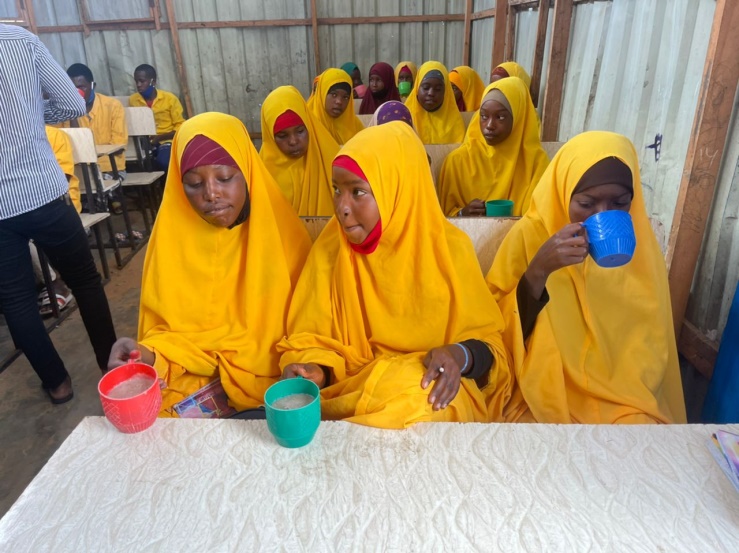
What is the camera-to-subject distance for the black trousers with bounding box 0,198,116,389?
2.32 metres

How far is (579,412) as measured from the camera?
1627 mm

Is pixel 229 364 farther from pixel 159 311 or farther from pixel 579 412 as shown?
pixel 579 412

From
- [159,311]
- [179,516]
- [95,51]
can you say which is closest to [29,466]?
[159,311]

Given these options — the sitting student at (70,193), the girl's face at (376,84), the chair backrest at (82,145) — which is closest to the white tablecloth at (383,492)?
the sitting student at (70,193)

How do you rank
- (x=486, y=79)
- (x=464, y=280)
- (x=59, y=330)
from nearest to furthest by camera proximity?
(x=464, y=280)
(x=59, y=330)
(x=486, y=79)

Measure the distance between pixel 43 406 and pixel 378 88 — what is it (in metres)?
5.29

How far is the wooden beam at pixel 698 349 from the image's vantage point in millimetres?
1979

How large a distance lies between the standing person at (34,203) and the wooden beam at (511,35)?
418cm

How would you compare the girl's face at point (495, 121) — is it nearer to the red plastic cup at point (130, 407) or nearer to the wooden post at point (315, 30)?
the red plastic cup at point (130, 407)

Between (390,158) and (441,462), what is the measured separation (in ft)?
3.04

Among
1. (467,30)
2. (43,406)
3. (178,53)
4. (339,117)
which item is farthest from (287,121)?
(178,53)

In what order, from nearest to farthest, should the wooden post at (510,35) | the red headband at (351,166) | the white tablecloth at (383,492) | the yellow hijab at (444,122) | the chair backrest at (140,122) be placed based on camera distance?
1. the white tablecloth at (383,492)
2. the red headband at (351,166)
3. the yellow hijab at (444,122)
4. the wooden post at (510,35)
5. the chair backrest at (140,122)

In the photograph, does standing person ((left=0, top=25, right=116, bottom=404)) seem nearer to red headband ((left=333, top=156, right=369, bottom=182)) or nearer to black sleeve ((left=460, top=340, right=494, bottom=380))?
red headband ((left=333, top=156, right=369, bottom=182))

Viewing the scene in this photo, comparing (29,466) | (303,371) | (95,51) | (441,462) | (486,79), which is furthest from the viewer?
(95,51)
